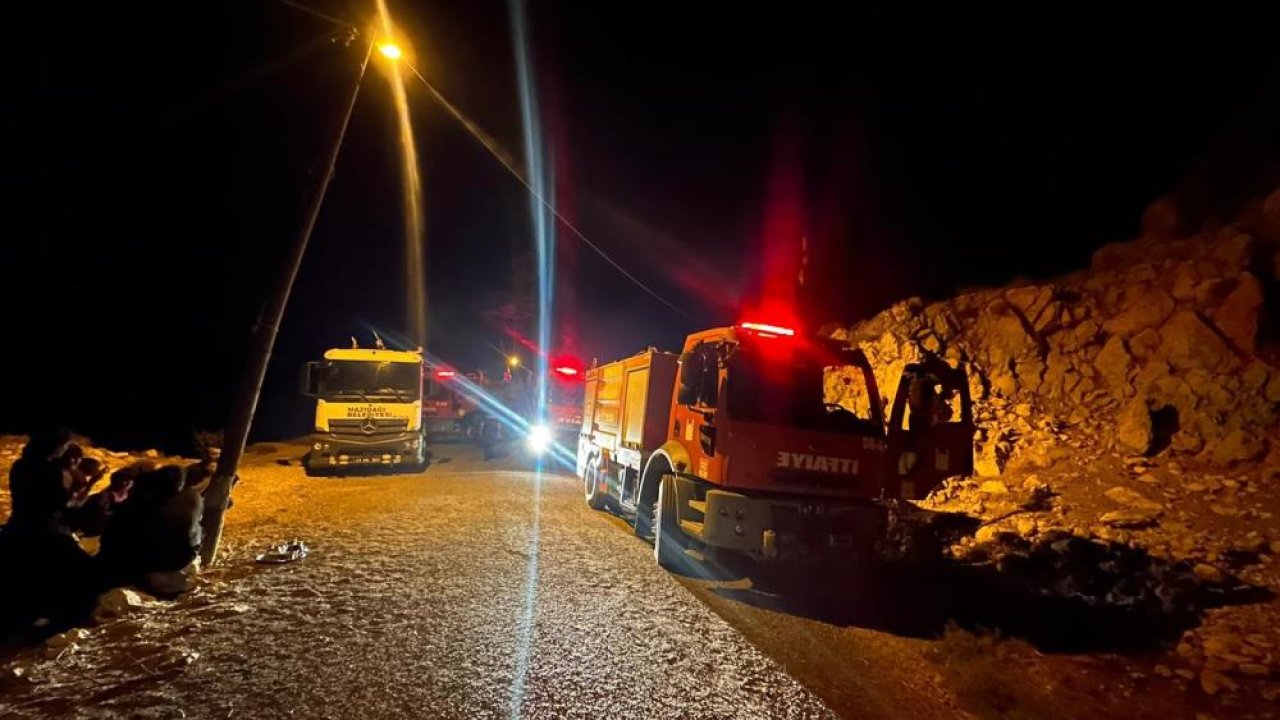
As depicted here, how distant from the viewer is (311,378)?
40.0 ft

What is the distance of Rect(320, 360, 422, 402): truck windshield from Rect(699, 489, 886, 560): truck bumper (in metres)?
9.37

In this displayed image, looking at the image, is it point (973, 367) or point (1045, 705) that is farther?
point (973, 367)

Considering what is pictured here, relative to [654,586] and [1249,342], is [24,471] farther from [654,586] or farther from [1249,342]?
[1249,342]

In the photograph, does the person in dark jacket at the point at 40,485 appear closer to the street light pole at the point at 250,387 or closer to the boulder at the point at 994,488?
the street light pole at the point at 250,387

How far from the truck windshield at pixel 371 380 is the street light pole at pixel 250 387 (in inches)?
259

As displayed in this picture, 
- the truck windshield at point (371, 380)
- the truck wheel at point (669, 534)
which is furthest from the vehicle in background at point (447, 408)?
the truck wheel at point (669, 534)

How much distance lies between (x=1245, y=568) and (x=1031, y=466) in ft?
16.0

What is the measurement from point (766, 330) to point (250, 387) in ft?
18.4

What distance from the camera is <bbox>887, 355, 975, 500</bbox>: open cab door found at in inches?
247

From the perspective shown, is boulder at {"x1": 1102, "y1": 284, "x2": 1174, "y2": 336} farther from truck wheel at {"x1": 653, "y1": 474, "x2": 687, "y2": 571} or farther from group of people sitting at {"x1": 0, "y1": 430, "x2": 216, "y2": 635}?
group of people sitting at {"x1": 0, "y1": 430, "x2": 216, "y2": 635}

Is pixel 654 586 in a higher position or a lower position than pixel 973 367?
lower

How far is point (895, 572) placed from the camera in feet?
24.6

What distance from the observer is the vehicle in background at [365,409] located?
493 inches

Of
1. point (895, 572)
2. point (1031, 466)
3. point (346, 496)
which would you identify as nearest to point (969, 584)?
point (895, 572)
